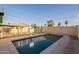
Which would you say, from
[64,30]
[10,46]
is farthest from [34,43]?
[64,30]

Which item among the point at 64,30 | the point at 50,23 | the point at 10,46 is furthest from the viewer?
the point at 64,30

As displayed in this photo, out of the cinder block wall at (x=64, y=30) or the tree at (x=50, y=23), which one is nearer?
the tree at (x=50, y=23)

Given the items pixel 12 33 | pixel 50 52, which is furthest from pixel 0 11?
pixel 50 52

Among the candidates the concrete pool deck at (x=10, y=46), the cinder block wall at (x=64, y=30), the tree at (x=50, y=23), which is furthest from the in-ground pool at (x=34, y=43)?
the tree at (x=50, y=23)

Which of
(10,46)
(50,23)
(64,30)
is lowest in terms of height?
(10,46)

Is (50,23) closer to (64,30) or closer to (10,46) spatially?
(64,30)

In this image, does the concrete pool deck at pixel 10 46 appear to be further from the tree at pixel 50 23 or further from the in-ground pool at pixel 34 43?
the tree at pixel 50 23

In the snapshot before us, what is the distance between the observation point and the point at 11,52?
534 centimetres

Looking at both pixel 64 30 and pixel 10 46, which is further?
pixel 64 30

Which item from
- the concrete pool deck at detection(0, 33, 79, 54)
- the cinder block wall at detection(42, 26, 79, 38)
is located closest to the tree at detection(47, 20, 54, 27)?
the cinder block wall at detection(42, 26, 79, 38)

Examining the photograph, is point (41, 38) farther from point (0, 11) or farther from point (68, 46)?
point (0, 11)

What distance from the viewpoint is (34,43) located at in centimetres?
577

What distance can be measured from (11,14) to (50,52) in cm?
183

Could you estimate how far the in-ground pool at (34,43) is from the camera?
18.1ft
